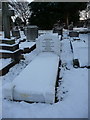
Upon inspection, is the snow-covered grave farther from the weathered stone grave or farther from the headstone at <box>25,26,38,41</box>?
the headstone at <box>25,26,38,41</box>

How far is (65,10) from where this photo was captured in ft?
77.5

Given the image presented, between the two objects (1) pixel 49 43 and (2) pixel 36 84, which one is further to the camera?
(1) pixel 49 43

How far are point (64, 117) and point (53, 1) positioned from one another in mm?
21705

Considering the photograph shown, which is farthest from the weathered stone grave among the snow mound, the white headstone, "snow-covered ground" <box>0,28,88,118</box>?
"snow-covered ground" <box>0,28,88,118</box>

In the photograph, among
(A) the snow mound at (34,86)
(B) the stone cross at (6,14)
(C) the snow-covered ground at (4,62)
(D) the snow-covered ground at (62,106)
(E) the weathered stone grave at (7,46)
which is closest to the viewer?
(D) the snow-covered ground at (62,106)

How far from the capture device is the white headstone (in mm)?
7301

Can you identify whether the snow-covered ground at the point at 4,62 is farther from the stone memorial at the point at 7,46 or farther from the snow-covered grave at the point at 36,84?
the snow-covered grave at the point at 36,84

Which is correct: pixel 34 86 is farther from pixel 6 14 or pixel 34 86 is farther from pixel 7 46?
pixel 6 14

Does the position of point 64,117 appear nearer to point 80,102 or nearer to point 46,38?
point 80,102

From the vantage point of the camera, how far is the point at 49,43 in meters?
7.31

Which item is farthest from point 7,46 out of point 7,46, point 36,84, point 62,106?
point 62,106

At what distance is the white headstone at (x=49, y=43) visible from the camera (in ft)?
24.0

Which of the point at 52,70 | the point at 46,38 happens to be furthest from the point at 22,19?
the point at 52,70

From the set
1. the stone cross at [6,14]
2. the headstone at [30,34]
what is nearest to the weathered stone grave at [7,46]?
the stone cross at [6,14]
